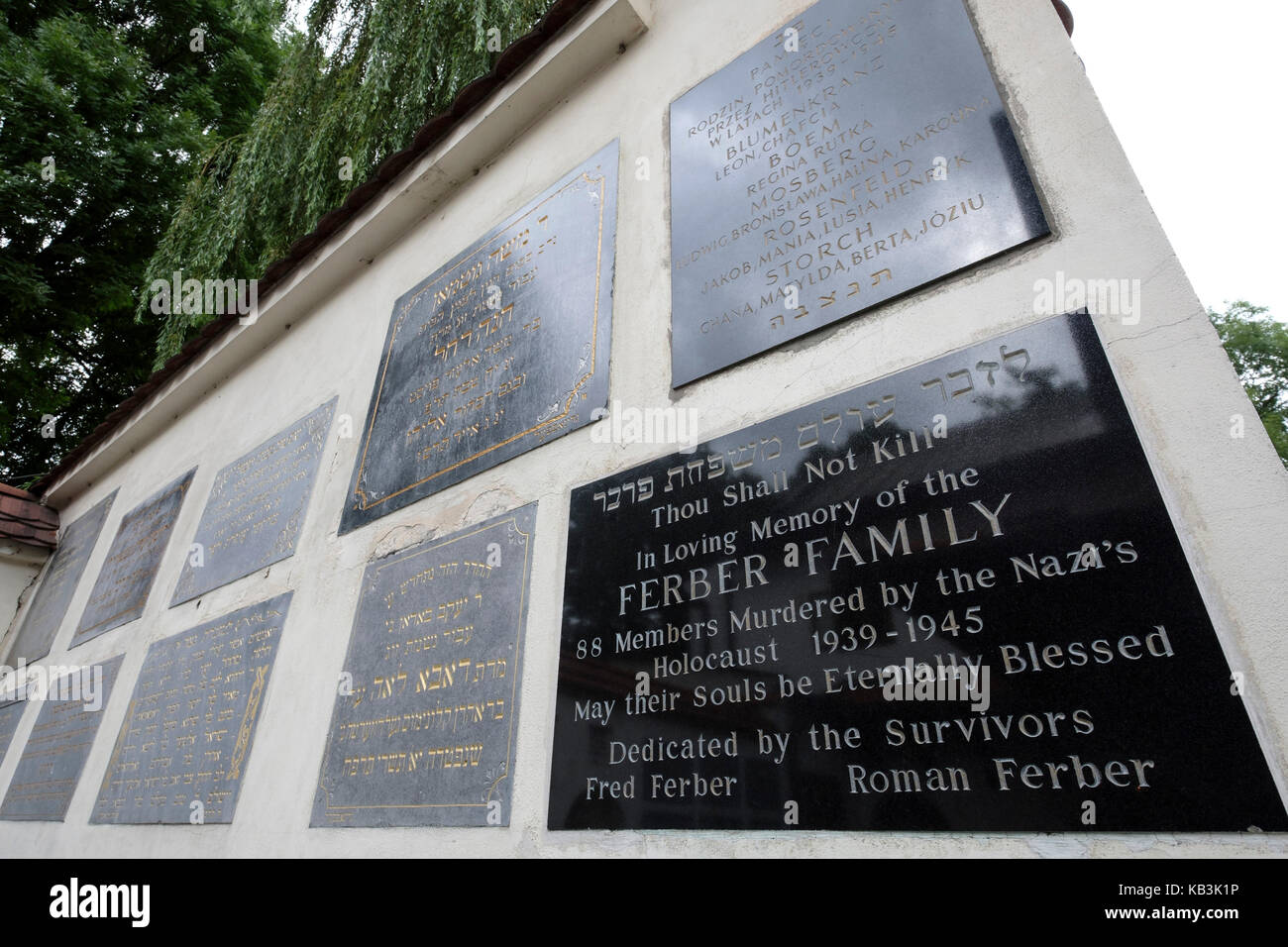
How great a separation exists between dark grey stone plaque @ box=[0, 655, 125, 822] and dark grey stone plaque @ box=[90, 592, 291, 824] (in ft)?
1.54

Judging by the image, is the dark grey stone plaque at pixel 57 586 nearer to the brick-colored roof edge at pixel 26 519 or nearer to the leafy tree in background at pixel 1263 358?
the brick-colored roof edge at pixel 26 519

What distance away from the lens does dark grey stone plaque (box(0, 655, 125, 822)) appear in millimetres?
4203

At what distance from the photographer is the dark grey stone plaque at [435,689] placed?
2.23 meters

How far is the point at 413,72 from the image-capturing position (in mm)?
5488

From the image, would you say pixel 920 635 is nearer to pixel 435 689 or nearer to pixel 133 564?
pixel 435 689

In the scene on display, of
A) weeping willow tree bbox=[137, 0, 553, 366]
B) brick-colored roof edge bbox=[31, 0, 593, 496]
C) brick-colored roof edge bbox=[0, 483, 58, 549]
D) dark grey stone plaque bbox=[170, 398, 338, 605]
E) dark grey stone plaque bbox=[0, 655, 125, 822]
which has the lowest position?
dark grey stone plaque bbox=[0, 655, 125, 822]

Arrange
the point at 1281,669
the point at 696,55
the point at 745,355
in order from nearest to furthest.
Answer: the point at 1281,669 → the point at 745,355 → the point at 696,55

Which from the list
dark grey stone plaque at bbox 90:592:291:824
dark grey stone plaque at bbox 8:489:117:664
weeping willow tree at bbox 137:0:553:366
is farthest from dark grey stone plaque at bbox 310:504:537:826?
dark grey stone plaque at bbox 8:489:117:664

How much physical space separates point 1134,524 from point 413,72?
6025 mm

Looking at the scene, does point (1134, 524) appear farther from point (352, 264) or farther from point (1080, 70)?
point (352, 264)

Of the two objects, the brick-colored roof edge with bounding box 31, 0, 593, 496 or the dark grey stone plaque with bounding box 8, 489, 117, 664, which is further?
the dark grey stone plaque with bounding box 8, 489, 117, 664

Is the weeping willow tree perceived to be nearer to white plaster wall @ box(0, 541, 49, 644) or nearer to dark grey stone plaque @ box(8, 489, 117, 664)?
dark grey stone plaque @ box(8, 489, 117, 664)

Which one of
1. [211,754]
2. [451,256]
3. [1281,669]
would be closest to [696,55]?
[451,256]

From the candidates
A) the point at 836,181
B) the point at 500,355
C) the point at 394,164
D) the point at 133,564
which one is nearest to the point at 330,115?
the point at 394,164
